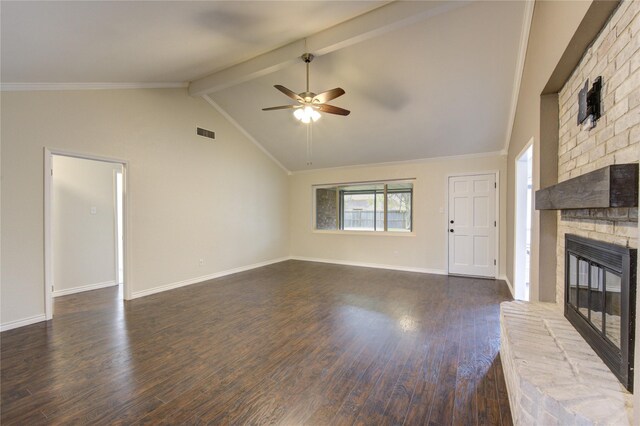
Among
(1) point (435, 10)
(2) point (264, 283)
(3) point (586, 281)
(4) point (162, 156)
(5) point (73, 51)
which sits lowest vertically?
(2) point (264, 283)

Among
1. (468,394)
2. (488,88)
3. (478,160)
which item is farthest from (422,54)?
(468,394)

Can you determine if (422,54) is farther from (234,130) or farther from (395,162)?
(234,130)

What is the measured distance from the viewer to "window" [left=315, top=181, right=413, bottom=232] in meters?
6.30

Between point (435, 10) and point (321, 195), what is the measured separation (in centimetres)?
514

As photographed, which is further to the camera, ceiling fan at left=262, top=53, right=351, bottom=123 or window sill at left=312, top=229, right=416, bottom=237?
window sill at left=312, top=229, right=416, bottom=237

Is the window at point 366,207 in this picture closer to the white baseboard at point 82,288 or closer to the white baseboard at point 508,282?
the white baseboard at point 508,282

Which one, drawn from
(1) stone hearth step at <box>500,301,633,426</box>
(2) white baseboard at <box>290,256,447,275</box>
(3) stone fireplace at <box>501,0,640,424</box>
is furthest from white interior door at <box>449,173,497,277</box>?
(1) stone hearth step at <box>500,301,633,426</box>

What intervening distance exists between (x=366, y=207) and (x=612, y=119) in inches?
210

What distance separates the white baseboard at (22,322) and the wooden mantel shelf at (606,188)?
17.1 ft

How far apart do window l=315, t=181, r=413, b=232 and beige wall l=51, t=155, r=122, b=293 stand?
447 centimetres

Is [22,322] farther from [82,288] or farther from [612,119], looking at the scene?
[612,119]

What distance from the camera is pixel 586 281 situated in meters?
1.86

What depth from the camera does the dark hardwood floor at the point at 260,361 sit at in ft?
5.94

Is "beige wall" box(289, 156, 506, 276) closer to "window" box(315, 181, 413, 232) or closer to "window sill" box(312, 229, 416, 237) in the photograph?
"window sill" box(312, 229, 416, 237)
